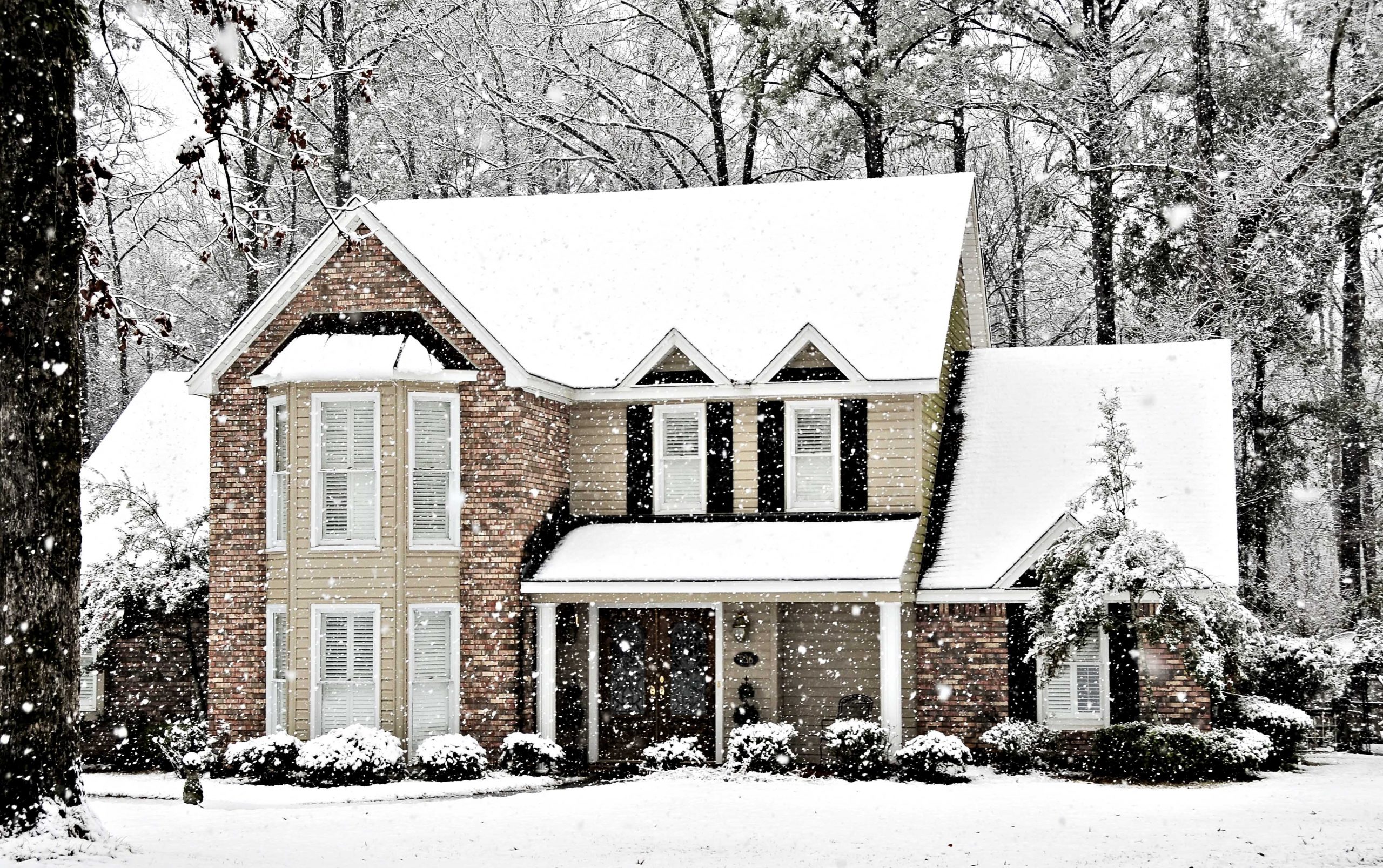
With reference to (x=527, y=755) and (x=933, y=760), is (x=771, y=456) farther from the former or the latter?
(x=527, y=755)

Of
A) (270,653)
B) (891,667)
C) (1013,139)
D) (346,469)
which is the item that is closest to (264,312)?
(346,469)

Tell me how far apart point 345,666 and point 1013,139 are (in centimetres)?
2440

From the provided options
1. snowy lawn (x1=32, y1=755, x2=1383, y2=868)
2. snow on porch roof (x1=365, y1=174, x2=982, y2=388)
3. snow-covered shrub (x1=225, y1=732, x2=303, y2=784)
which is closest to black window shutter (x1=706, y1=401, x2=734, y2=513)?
snow on porch roof (x1=365, y1=174, x2=982, y2=388)

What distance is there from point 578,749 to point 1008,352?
10.0 m

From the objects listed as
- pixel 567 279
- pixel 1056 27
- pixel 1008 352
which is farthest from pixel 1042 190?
pixel 567 279

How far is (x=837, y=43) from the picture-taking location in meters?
32.0

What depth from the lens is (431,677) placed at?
20.8m

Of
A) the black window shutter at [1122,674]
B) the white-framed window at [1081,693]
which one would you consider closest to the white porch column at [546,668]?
the white-framed window at [1081,693]

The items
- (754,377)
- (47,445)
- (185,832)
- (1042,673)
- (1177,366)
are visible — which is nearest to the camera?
(47,445)

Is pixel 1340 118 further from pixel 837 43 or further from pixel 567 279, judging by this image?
pixel 567 279

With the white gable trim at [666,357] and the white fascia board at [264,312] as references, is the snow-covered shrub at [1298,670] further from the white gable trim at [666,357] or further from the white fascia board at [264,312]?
the white fascia board at [264,312]

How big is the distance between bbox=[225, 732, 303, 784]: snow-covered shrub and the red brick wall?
3.74ft

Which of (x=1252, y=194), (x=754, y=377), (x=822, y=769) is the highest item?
(x=1252, y=194)

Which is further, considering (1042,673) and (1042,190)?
(1042,190)
